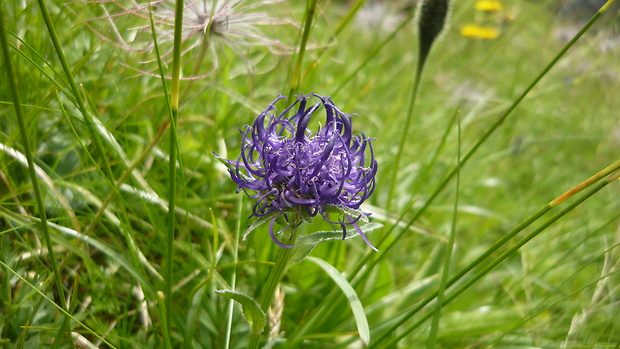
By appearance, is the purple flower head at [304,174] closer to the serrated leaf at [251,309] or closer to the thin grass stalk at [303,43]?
the serrated leaf at [251,309]

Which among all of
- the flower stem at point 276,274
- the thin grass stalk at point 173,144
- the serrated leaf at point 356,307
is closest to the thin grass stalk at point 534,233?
the serrated leaf at point 356,307

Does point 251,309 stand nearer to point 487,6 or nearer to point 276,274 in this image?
point 276,274

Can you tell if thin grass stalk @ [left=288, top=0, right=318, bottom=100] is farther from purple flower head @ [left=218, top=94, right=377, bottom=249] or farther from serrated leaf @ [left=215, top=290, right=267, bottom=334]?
serrated leaf @ [left=215, top=290, right=267, bottom=334]

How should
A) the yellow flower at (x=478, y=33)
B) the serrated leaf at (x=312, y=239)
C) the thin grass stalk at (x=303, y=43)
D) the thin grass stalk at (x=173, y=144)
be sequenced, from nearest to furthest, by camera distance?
the thin grass stalk at (x=173, y=144) < the serrated leaf at (x=312, y=239) < the thin grass stalk at (x=303, y=43) < the yellow flower at (x=478, y=33)

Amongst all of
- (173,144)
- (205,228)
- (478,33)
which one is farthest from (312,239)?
(478,33)

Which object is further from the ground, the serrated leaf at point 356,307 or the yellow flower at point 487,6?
the yellow flower at point 487,6

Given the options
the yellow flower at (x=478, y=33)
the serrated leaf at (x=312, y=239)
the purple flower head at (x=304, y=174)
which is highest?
the yellow flower at (x=478, y=33)

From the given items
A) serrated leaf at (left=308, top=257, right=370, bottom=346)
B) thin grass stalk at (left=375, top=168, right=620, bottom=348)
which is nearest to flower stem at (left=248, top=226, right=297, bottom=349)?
serrated leaf at (left=308, top=257, right=370, bottom=346)

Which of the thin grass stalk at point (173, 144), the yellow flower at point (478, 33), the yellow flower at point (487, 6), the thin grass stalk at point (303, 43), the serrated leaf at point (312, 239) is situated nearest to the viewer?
the thin grass stalk at point (173, 144)

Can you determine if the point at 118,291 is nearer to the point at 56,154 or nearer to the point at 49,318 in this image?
the point at 49,318

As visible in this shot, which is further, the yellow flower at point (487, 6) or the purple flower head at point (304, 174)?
the yellow flower at point (487, 6)
